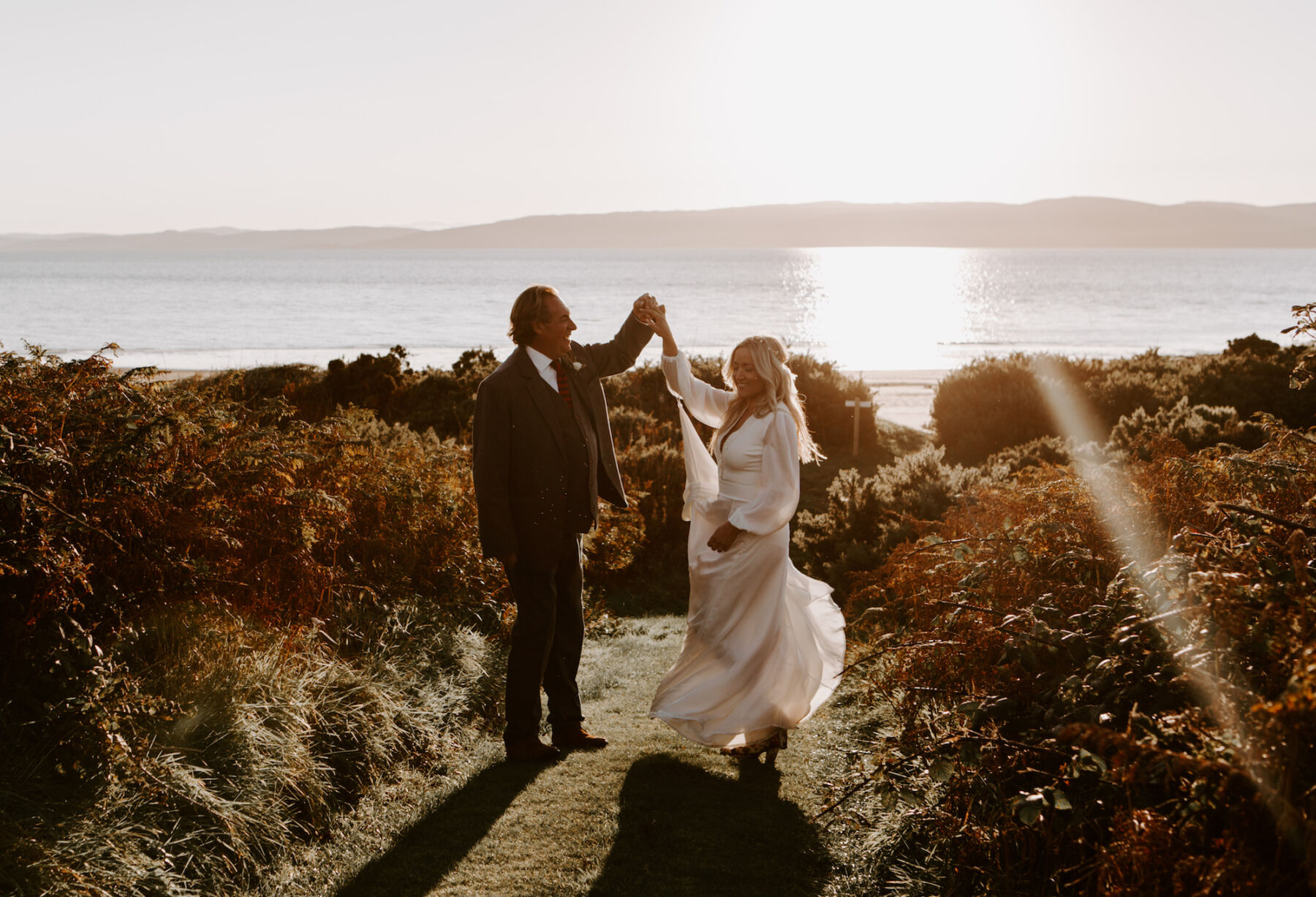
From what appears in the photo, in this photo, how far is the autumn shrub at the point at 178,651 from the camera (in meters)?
3.42

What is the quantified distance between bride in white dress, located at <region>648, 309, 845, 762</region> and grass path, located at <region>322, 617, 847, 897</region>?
307mm

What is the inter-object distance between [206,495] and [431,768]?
1.81 meters

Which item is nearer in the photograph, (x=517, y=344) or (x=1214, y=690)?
(x=1214, y=690)

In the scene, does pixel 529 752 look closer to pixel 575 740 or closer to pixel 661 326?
pixel 575 740

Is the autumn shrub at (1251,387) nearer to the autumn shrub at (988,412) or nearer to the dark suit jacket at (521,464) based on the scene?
the autumn shrub at (988,412)

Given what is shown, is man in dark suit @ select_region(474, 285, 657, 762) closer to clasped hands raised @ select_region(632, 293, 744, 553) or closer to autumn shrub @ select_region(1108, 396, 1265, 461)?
clasped hands raised @ select_region(632, 293, 744, 553)

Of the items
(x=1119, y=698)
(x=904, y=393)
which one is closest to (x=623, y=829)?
(x=1119, y=698)

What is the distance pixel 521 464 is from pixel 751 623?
155 centimetres

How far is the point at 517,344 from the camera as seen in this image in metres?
5.67

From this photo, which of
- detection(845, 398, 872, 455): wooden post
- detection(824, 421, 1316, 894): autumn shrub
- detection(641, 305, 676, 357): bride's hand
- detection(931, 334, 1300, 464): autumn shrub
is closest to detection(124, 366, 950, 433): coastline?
detection(931, 334, 1300, 464): autumn shrub

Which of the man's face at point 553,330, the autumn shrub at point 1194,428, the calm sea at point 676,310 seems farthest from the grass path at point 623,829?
the calm sea at point 676,310

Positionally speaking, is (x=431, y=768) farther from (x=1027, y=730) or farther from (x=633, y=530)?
(x=633, y=530)

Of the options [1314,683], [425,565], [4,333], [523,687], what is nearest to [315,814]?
[523,687]

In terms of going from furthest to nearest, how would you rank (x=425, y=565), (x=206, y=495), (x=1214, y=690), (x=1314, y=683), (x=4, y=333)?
(x=4, y=333), (x=425, y=565), (x=206, y=495), (x=1214, y=690), (x=1314, y=683)
